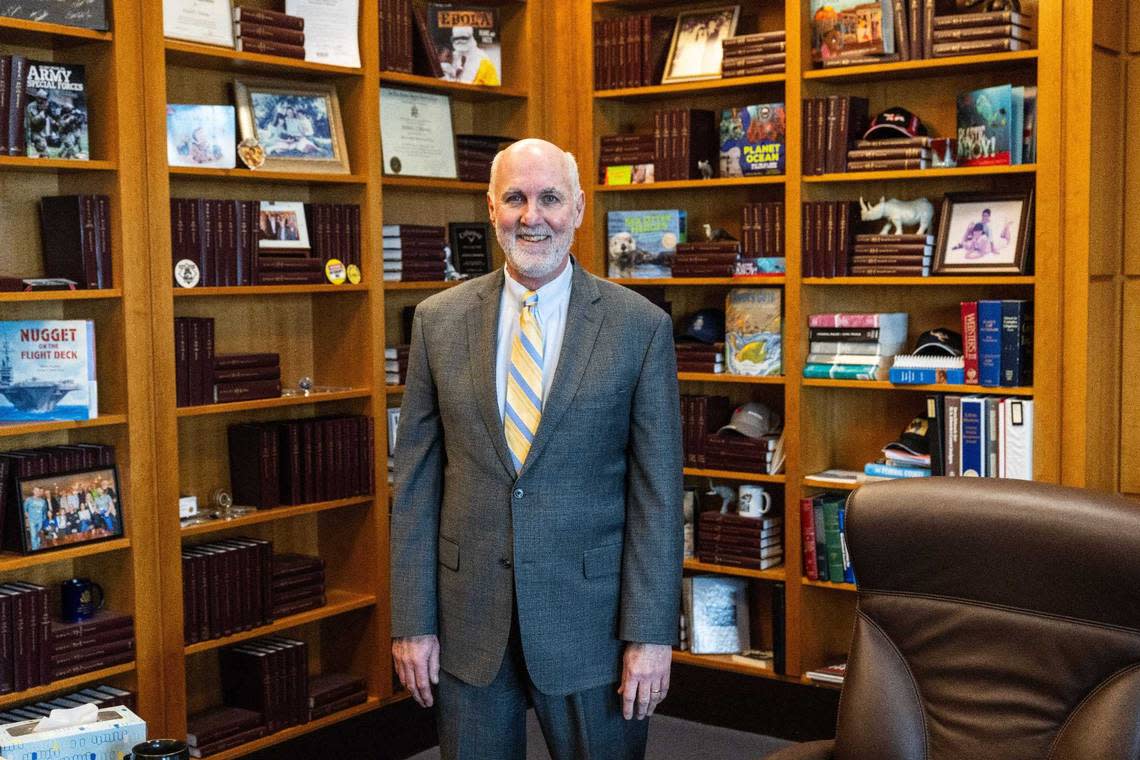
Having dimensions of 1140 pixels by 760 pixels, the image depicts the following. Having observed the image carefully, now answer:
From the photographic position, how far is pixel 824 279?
430cm

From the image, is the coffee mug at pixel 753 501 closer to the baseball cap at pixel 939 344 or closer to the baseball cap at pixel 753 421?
the baseball cap at pixel 753 421

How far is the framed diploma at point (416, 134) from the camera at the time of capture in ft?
14.4

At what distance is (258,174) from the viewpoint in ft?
12.8

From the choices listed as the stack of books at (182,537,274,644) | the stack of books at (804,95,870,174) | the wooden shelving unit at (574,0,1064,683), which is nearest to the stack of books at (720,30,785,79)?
Answer: the wooden shelving unit at (574,0,1064,683)

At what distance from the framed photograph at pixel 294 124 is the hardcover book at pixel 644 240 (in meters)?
1.08

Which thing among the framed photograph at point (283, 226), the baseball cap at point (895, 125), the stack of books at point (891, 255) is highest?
the baseball cap at point (895, 125)

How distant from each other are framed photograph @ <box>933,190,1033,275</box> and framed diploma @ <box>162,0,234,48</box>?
218 cm

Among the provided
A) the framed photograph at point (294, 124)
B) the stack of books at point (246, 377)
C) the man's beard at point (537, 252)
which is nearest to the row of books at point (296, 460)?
the stack of books at point (246, 377)

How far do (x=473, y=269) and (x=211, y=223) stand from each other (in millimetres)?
1143

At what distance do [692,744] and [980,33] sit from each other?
238 cm

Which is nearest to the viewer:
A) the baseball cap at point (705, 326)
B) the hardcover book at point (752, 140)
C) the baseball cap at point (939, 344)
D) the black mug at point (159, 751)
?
the black mug at point (159, 751)

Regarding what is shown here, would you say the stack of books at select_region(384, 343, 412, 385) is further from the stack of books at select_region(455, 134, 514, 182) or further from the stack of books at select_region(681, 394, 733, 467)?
the stack of books at select_region(681, 394, 733, 467)

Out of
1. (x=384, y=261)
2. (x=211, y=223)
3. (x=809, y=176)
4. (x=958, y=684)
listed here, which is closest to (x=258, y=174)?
(x=211, y=223)

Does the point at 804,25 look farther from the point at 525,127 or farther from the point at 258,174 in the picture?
the point at 258,174
